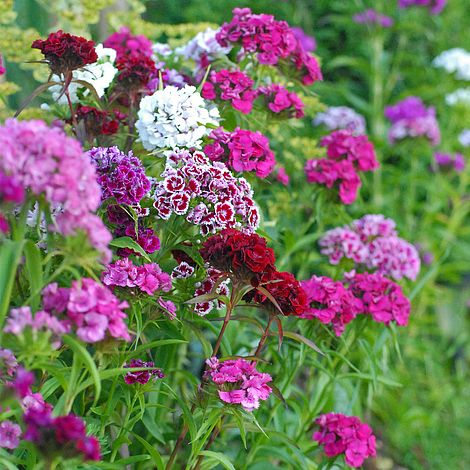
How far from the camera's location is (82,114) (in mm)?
1819

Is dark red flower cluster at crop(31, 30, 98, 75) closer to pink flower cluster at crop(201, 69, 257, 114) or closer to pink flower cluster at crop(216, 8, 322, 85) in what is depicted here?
pink flower cluster at crop(201, 69, 257, 114)

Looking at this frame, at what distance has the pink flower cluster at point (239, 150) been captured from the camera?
5.89ft

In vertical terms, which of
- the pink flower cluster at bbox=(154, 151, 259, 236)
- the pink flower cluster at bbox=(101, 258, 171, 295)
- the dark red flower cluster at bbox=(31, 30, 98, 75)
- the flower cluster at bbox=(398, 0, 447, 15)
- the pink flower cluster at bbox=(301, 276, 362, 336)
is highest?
the dark red flower cluster at bbox=(31, 30, 98, 75)

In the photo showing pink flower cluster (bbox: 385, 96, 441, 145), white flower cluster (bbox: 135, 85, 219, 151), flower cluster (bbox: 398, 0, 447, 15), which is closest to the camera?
white flower cluster (bbox: 135, 85, 219, 151)

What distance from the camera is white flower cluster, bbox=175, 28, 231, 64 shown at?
2219mm

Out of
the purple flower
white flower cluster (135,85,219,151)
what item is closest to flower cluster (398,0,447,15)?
white flower cluster (135,85,219,151)

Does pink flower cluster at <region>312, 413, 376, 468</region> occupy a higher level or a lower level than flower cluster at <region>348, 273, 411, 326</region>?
lower

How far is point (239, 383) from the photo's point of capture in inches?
58.1

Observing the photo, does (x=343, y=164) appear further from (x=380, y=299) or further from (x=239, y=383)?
(x=239, y=383)

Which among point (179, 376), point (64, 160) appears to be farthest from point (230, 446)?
point (64, 160)

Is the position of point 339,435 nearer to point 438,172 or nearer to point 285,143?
point 285,143

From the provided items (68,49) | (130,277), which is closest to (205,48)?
(68,49)

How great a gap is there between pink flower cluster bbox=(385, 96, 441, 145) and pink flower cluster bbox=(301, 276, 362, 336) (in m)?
1.92

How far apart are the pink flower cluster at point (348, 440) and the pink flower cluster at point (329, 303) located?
0.22m
